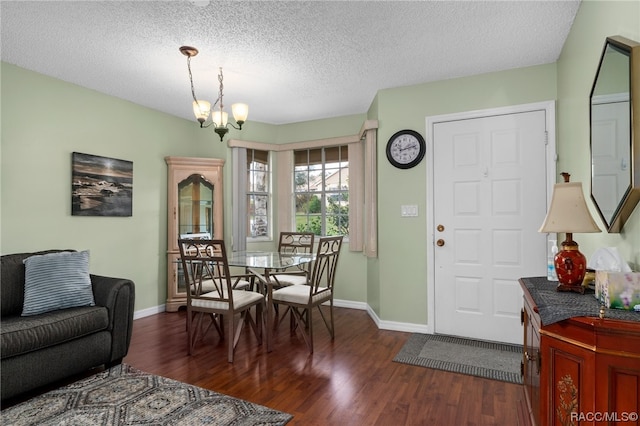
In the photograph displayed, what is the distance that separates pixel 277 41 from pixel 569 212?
2296 millimetres

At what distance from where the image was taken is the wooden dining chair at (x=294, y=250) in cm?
375

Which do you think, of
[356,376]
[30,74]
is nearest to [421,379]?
[356,376]

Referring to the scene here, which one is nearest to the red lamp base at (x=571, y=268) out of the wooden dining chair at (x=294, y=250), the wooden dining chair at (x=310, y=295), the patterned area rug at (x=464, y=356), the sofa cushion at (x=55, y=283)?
the patterned area rug at (x=464, y=356)

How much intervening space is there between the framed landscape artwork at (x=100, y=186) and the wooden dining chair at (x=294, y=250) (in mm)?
1877

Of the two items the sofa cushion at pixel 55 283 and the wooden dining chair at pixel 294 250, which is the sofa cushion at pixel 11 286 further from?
the wooden dining chair at pixel 294 250

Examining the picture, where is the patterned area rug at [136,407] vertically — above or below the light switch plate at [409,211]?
below

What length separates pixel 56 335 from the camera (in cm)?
224

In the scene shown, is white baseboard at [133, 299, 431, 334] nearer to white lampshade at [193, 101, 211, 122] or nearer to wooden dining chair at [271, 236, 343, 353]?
wooden dining chair at [271, 236, 343, 353]

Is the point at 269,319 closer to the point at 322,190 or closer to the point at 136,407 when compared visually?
the point at 136,407

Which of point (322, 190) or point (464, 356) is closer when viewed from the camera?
point (464, 356)

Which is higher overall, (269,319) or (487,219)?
(487,219)

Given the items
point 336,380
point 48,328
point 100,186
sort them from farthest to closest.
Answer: point 100,186
point 336,380
point 48,328

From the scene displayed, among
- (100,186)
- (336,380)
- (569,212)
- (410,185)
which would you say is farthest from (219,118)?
(569,212)

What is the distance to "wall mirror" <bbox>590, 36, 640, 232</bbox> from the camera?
138 centimetres
